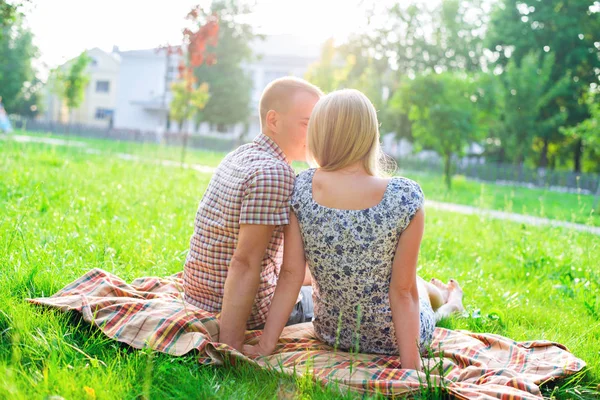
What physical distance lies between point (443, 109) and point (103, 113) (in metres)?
47.0

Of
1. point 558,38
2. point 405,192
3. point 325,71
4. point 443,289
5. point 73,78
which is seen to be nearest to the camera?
point 405,192

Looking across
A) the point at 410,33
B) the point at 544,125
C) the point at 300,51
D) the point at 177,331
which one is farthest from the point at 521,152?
the point at 177,331

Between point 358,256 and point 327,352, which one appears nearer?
point 358,256

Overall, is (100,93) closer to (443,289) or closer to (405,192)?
(443,289)

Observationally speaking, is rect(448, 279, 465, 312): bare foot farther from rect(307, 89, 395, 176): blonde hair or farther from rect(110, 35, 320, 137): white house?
rect(110, 35, 320, 137): white house

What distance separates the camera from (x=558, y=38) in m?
35.9

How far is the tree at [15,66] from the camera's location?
5038 centimetres

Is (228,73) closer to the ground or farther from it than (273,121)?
farther from it

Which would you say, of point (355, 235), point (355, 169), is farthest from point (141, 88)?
point (355, 235)

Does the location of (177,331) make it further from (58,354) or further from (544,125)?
(544,125)

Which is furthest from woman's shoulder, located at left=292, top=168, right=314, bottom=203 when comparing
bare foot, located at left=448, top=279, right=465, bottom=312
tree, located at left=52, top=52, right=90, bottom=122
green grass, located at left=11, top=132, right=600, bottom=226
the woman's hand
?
tree, located at left=52, top=52, right=90, bottom=122

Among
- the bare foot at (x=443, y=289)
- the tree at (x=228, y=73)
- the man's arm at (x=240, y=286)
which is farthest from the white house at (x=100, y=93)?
the man's arm at (x=240, y=286)

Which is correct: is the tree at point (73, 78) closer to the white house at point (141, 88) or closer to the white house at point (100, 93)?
the white house at point (141, 88)

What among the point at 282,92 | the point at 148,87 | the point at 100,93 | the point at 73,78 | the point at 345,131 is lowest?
the point at 345,131
